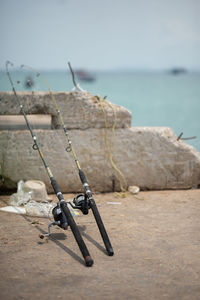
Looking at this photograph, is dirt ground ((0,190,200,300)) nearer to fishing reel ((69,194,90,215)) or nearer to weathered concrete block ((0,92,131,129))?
fishing reel ((69,194,90,215))

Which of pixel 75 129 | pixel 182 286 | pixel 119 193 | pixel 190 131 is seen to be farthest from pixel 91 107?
pixel 190 131

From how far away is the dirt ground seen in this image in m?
2.10

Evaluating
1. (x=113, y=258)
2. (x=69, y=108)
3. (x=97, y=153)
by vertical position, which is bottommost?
(x=113, y=258)

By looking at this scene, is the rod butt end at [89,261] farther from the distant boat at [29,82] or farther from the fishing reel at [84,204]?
the distant boat at [29,82]

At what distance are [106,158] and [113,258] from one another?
1916 millimetres

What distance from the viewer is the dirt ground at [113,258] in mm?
2098

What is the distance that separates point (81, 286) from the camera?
2141 millimetres

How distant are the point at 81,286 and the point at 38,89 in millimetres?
2682

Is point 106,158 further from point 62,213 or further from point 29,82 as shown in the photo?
point 62,213

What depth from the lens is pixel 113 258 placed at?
8.47 feet

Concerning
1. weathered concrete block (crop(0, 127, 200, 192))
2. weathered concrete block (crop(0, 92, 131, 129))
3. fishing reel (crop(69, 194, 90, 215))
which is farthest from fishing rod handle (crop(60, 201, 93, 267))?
weathered concrete block (crop(0, 92, 131, 129))

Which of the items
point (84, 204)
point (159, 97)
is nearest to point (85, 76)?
point (84, 204)

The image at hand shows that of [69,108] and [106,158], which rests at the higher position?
[69,108]

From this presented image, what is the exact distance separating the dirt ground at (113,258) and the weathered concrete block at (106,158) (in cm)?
62
